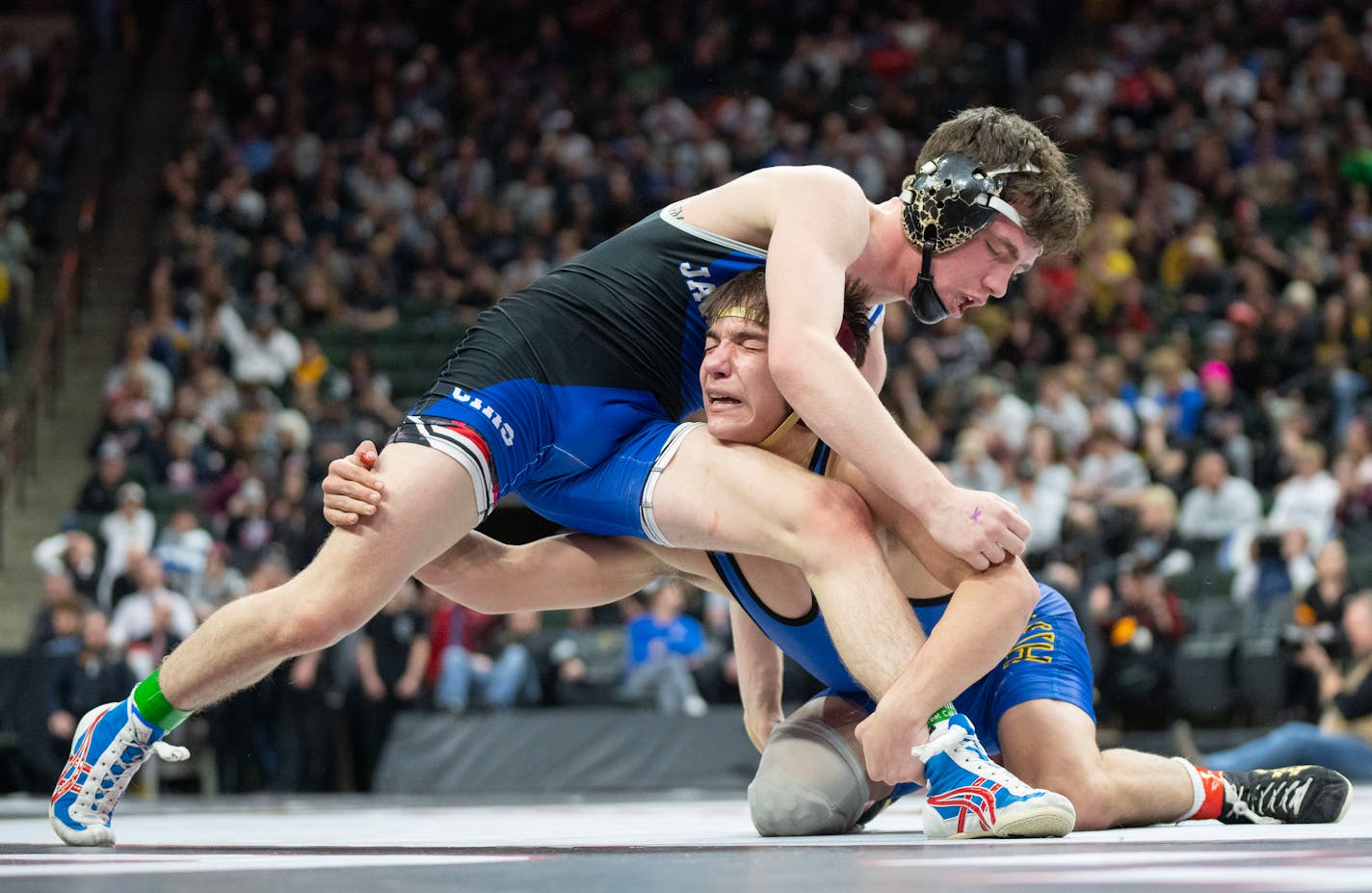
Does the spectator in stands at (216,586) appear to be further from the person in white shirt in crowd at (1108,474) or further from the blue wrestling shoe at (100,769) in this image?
the blue wrestling shoe at (100,769)

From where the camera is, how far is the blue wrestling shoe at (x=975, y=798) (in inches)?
125

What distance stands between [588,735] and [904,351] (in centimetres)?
433

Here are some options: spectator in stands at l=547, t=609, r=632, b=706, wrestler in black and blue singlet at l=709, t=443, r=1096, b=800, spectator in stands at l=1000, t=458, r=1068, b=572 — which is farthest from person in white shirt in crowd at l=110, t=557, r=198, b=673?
wrestler in black and blue singlet at l=709, t=443, r=1096, b=800

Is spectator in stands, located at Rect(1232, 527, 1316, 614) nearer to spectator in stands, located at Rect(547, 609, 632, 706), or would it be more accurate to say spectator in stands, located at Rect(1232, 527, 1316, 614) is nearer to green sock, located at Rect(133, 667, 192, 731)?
spectator in stands, located at Rect(547, 609, 632, 706)

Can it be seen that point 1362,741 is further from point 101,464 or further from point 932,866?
point 101,464

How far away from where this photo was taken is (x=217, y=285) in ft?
43.4

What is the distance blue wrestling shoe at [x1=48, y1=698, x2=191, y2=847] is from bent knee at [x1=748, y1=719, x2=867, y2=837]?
120 cm

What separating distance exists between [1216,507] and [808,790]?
674 centimetres

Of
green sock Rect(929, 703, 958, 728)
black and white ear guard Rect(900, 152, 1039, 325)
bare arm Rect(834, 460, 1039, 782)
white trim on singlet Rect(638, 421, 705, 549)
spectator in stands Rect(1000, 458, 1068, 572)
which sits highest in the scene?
black and white ear guard Rect(900, 152, 1039, 325)

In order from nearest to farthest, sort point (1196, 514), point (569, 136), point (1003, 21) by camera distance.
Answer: point (1196, 514) < point (569, 136) < point (1003, 21)

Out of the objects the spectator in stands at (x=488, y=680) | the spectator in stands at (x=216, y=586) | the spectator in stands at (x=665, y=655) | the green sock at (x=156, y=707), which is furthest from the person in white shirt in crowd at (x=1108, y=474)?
the green sock at (x=156, y=707)

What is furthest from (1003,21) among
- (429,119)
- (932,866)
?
(932,866)

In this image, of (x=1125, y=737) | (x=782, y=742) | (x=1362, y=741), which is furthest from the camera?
(x=1125, y=737)

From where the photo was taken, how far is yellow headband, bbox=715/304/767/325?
11.9 ft
